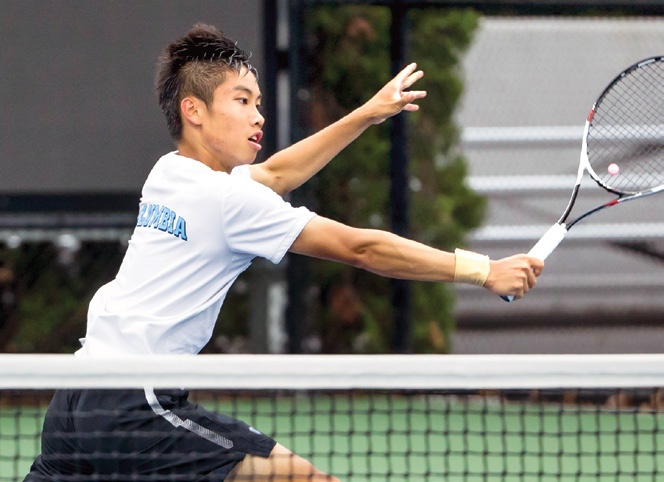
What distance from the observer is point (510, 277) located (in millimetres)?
2244

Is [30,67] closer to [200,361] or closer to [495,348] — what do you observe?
[495,348]

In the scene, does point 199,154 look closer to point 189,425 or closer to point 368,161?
point 189,425

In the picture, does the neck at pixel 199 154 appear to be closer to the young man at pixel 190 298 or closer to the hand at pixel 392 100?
the young man at pixel 190 298

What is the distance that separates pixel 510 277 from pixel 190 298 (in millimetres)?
617

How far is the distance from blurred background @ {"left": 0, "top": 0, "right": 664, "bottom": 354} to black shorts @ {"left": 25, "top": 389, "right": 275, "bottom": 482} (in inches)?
111

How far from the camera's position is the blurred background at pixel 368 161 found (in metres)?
5.15

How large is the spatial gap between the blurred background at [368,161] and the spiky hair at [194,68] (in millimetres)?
2477

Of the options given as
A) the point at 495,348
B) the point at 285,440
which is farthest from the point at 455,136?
the point at 285,440

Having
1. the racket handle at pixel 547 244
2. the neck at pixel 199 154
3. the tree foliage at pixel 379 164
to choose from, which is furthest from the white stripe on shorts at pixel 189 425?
the tree foliage at pixel 379 164

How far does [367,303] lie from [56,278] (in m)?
1.45

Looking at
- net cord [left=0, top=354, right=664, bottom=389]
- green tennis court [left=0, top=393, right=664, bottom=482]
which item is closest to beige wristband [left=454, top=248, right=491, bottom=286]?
net cord [left=0, top=354, right=664, bottom=389]

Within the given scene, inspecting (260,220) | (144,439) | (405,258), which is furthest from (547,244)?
(144,439)

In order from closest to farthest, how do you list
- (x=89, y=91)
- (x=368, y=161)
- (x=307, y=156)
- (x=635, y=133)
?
(x=307, y=156), (x=635, y=133), (x=89, y=91), (x=368, y=161)

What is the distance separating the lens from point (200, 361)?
7.41 ft
